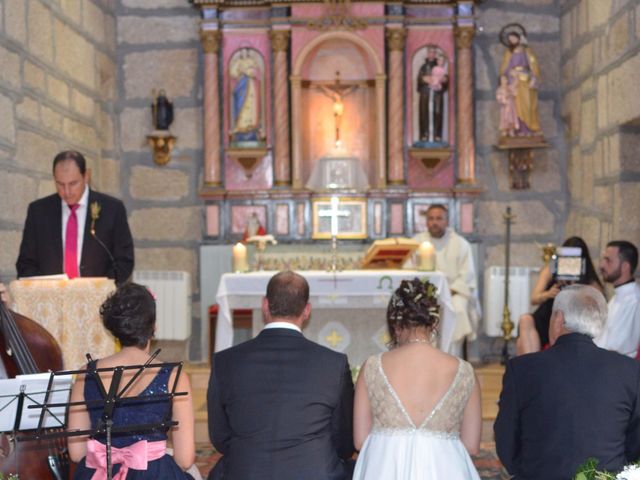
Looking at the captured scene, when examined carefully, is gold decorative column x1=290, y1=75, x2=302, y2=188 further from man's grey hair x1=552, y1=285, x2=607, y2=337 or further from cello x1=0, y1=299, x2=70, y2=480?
man's grey hair x1=552, y1=285, x2=607, y2=337

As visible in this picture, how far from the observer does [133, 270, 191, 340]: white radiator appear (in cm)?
873

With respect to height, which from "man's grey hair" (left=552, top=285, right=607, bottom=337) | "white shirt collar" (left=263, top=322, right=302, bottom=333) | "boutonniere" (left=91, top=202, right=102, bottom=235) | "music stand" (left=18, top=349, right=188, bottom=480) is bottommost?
"music stand" (left=18, top=349, right=188, bottom=480)

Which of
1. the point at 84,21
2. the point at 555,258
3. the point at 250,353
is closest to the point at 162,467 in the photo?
the point at 250,353

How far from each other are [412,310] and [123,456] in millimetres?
1096

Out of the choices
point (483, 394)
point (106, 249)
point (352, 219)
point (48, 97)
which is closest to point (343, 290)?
point (483, 394)

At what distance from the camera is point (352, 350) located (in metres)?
6.73

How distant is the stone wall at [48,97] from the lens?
6.30 m

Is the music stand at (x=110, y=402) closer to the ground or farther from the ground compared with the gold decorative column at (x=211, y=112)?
closer to the ground

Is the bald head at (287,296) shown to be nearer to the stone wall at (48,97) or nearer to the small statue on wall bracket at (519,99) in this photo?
the stone wall at (48,97)

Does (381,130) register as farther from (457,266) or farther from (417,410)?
(417,410)

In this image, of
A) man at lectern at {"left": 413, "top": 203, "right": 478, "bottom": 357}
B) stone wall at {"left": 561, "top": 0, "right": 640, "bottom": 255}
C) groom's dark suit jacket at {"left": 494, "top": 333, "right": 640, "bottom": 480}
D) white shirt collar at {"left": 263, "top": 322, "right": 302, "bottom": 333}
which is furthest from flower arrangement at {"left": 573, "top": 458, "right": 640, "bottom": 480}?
man at lectern at {"left": 413, "top": 203, "right": 478, "bottom": 357}

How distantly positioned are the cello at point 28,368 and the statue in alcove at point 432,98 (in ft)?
18.2

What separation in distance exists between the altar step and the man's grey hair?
286cm

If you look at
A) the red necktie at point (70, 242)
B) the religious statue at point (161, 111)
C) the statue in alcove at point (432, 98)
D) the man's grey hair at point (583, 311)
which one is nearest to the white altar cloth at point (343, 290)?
the red necktie at point (70, 242)
